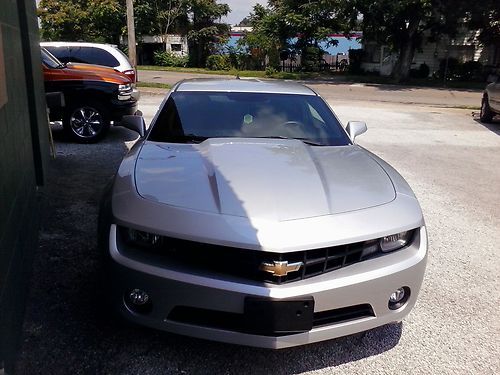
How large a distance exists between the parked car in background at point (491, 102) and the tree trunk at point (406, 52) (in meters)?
14.8

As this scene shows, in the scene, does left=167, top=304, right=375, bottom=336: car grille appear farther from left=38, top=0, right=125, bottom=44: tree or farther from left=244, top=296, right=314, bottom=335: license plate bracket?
left=38, top=0, right=125, bottom=44: tree

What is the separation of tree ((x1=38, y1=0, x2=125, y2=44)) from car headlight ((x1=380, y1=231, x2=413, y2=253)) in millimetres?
42461

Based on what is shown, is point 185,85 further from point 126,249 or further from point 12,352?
point 12,352

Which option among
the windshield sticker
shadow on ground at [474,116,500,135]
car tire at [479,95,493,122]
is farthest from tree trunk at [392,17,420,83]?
the windshield sticker

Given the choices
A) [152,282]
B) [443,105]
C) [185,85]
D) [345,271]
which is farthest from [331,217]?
[443,105]

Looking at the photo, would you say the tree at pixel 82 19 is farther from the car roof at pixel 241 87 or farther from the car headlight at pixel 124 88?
the car roof at pixel 241 87

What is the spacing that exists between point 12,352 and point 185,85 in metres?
2.80

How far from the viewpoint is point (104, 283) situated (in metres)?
2.76

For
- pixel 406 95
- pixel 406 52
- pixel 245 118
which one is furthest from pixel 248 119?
pixel 406 52

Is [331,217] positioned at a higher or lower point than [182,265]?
higher

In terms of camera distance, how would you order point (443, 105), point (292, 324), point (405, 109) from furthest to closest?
1. point (443, 105)
2. point (405, 109)
3. point (292, 324)

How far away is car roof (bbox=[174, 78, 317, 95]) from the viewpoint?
4.42m

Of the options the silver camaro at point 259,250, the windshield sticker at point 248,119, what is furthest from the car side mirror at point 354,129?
the silver camaro at point 259,250

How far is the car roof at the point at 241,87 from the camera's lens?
4.42 meters
